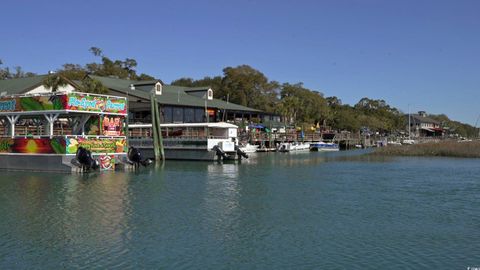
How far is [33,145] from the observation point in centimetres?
4147

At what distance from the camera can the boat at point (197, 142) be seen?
56.4 m

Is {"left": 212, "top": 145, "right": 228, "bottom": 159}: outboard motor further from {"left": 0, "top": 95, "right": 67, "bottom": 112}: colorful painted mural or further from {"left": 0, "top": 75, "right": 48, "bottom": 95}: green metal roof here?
{"left": 0, "top": 75, "right": 48, "bottom": 95}: green metal roof

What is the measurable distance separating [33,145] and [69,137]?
4401mm

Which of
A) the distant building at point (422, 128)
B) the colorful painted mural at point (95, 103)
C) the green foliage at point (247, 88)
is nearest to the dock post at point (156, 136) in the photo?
the colorful painted mural at point (95, 103)

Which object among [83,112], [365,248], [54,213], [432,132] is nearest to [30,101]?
[83,112]

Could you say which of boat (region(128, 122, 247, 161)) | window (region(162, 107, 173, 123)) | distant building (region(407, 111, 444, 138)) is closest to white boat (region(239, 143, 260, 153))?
window (region(162, 107, 173, 123))

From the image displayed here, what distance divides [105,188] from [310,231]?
1571 cm

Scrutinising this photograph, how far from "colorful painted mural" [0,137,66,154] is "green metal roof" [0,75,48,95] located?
19.9 m

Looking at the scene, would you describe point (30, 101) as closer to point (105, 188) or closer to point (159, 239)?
point (105, 188)

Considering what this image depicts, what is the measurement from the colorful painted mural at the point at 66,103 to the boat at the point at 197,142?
540 inches

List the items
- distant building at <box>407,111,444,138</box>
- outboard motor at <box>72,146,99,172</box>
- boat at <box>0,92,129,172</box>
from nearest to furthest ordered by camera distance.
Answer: outboard motor at <box>72,146,99,172</box>
boat at <box>0,92,129,172</box>
distant building at <box>407,111,444,138</box>

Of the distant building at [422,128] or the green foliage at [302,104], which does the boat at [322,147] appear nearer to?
the green foliage at [302,104]

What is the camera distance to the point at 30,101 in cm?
4228

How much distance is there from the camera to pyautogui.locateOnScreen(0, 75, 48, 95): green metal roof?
62.6m
